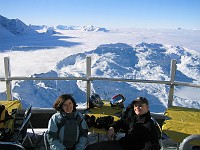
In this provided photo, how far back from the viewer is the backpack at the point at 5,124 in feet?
12.8

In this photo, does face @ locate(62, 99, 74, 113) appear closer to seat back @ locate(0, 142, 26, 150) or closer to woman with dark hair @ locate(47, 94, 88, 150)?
woman with dark hair @ locate(47, 94, 88, 150)

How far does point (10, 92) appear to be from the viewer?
585 centimetres

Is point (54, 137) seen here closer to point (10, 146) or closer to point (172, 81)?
point (10, 146)

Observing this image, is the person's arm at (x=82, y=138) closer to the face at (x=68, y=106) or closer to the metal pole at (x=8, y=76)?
the face at (x=68, y=106)

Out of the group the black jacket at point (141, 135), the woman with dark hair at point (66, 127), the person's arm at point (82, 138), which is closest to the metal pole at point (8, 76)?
the woman with dark hair at point (66, 127)

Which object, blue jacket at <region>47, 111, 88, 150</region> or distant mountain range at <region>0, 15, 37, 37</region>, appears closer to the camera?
blue jacket at <region>47, 111, 88, 150</region>

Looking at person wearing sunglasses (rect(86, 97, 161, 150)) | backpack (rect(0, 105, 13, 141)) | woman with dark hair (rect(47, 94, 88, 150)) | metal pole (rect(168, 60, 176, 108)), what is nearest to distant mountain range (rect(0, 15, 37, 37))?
metal pole (rect(168, 60, 176, 108))

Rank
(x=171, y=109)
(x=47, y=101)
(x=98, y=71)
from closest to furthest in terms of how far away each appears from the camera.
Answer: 1. (x=171, y=109)
2. (x=47, y=101)
3. (x=98, y=71)

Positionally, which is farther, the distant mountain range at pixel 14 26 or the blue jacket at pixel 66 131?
the distant mountain range at pixel 14 26

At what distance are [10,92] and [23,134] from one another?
2237 mm

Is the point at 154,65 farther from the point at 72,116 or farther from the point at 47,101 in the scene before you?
the point at 72,116

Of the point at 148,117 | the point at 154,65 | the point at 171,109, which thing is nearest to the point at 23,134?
the point at 148,117

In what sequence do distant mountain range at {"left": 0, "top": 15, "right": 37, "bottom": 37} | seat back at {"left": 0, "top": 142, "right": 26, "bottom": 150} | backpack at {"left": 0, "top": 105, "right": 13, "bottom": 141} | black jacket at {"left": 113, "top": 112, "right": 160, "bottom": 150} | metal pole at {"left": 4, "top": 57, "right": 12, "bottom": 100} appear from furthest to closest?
distant mountain range at {"left": 0, "top": 15, "right": 37, "bottom": 37} → metal pole at {"left": 4, "top": 57, "right": 12, "bottom": 100} → backpack at {"left": 0, "top": 105, "right": 13, "bottom": 141} → black jacket at {"left": 113, "top": 112, "right": 160, "bottom": 150} → seat back at {"left": 0, "top": 142, "right": 26, "bottom": 150}

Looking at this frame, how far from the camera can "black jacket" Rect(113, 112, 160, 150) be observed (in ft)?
10.5
